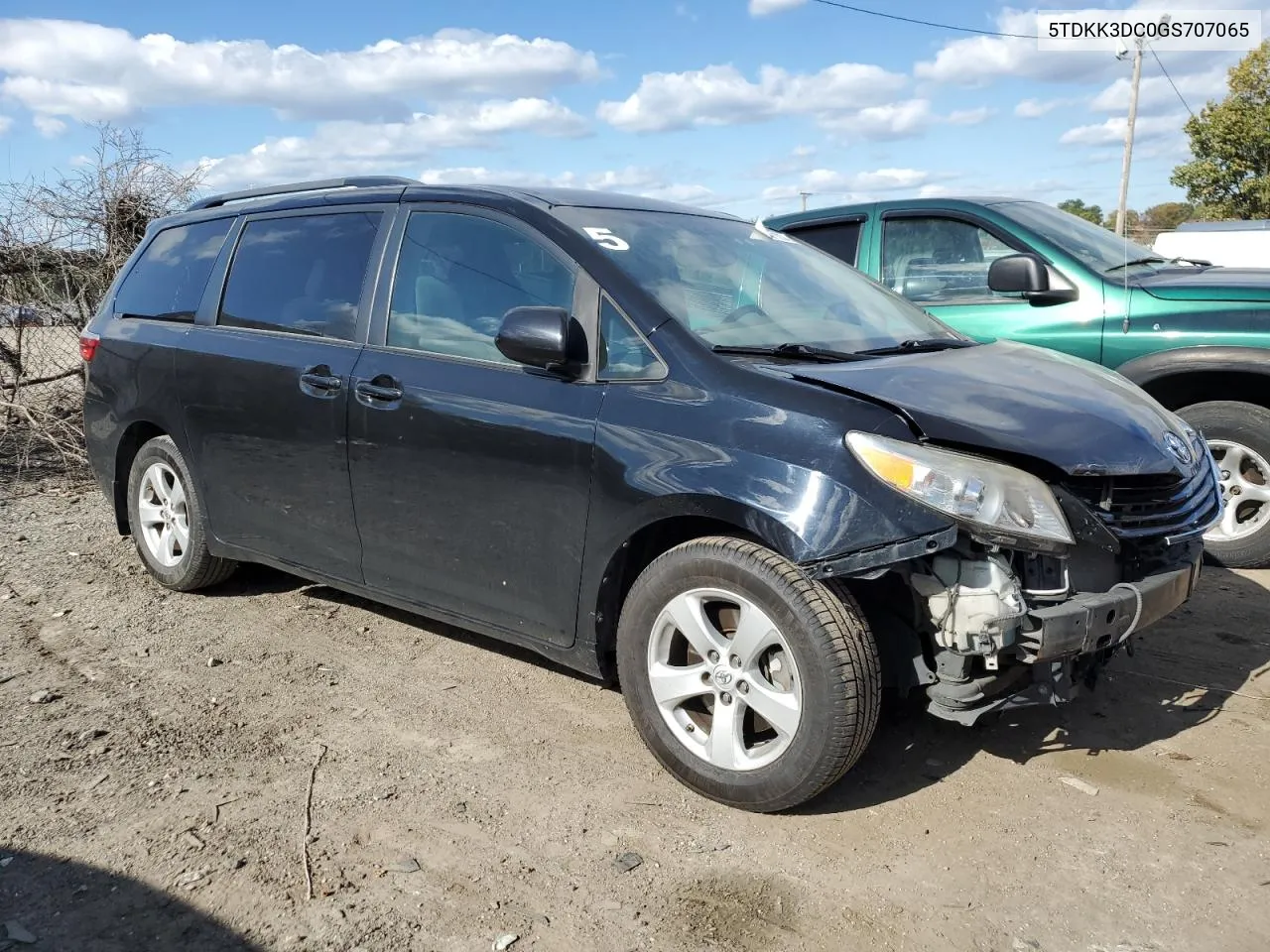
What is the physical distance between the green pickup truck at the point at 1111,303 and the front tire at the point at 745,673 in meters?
3.20

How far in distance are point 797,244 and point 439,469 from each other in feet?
6.32

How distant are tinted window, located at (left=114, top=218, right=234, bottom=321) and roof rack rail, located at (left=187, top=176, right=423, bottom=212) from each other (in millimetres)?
195

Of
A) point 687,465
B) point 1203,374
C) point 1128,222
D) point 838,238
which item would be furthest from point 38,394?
point 1128,222

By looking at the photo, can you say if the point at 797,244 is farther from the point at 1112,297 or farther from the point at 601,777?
the point at 601,777

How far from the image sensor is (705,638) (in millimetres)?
3240

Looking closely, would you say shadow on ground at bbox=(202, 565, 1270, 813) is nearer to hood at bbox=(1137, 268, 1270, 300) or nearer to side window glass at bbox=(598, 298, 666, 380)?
side window glass at bbox=(598, 298, 666, 380)

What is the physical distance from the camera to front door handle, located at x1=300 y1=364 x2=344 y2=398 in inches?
165

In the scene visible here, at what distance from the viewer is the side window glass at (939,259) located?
20.2 feet

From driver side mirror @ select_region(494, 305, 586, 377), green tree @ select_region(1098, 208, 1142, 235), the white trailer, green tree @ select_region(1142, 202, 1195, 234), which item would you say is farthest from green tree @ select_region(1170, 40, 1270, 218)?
driver side mirror @ select_region(494, 305, 586, 377)

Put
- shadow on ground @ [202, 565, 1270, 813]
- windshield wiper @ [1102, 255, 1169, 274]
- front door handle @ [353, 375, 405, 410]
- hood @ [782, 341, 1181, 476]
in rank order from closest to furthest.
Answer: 1. hood @ [782, 341, 1181, 476]
2. shadow on ground @ [202, 565, 1270, 813]
3. front door handle @ [353, 375, 405, 410]
4. windshield wiper @ [1102, 255, 1169, 274]

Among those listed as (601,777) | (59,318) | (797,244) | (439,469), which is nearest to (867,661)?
(601,777)

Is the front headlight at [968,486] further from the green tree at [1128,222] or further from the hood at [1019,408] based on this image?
the green tree at [1128,222]

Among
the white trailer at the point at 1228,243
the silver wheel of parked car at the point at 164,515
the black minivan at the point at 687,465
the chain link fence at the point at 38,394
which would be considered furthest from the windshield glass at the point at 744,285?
the white trailer at the point at 1228,243

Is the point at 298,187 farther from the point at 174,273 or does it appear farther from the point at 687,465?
the point at 687,465
